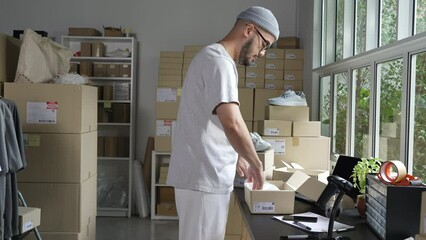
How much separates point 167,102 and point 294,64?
4.94 ft

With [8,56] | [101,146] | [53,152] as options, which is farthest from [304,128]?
[101,146]

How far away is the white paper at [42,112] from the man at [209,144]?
1652 mm

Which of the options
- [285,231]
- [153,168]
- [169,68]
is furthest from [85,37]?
[285,231]

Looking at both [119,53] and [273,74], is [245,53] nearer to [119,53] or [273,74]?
[273,74]

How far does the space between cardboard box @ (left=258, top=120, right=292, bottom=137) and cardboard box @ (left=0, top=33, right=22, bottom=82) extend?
196 centimetres

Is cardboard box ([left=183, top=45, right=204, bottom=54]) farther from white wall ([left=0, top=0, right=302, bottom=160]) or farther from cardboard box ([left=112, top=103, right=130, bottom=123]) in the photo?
cardboard box ([left=112, top=103, right=130, bottom=123])

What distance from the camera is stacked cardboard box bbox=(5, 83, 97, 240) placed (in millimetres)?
3309

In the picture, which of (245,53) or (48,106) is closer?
(245,53)

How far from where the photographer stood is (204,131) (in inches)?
74.4

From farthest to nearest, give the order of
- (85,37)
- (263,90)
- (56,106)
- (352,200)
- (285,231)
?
(85,37) < (263,90) < (56,106) < (352,200) < (285,231)

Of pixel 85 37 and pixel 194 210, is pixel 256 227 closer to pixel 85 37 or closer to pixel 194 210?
pixel 194 210

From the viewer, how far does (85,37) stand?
5.57 metres

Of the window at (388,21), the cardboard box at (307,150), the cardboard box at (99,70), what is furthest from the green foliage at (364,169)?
the cardboard box at (99,70)

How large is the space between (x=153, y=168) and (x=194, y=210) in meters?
3.49
